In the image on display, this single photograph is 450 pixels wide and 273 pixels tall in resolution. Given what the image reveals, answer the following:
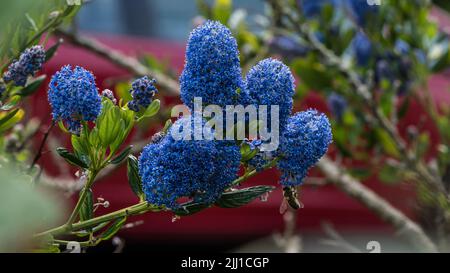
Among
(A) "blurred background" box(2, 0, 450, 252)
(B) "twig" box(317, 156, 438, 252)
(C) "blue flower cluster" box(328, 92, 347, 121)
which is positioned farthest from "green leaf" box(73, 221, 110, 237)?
(A) "blurred background" box(2, 0, 450, 252)

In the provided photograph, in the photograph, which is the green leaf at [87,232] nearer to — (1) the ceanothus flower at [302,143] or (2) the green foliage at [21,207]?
(1) the ceanothus flower at [302,143]

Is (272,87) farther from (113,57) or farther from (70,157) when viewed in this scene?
(113,57)

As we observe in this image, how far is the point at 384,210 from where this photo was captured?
5.17ft

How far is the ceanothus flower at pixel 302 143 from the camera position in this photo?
0.59 meters

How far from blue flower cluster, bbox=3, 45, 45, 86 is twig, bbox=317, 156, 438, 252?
0.97 metres

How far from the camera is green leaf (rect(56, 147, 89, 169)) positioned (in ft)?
2.00

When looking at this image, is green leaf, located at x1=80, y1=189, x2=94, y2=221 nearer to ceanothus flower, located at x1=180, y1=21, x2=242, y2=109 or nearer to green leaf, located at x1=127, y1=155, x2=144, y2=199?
green leaf, located at x1=127, y1=155, x2=144, y2=199

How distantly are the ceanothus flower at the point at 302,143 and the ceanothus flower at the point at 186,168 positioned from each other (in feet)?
0.15

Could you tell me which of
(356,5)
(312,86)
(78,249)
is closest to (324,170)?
(312,86)

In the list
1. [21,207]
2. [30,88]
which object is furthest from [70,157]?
[21,207]

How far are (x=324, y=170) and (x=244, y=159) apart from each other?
3.70ft

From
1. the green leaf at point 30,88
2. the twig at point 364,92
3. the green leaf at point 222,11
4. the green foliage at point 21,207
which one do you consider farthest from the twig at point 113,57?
the green foliage at point 21,207

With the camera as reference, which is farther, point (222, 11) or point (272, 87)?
point (222, 11)

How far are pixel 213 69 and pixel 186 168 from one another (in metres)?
0.09
